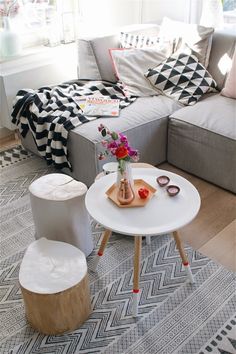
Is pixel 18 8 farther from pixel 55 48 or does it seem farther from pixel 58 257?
pixel 58 257

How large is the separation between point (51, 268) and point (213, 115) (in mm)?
1410

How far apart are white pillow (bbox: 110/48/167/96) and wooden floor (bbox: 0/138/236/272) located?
2.65 ft

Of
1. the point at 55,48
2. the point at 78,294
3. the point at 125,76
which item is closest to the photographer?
the point at 78,294

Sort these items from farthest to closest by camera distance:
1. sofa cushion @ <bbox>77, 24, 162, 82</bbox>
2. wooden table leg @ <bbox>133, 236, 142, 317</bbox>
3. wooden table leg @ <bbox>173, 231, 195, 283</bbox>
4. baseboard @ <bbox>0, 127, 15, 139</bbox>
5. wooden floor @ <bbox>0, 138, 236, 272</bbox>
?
baseboard @ <bbox>0, 127, 15, 139</bbox>
sofa cushion @ <bbox>77, 24, 162, 82</bbox>
wooden floor @ <bbox>0, 138, 236, 272</bbox>
wooden table leg @ <bbox>173, 231, 195, 283</bbox>
wooden table leg @ <bbox>133, 236, 142, 317</bbox>

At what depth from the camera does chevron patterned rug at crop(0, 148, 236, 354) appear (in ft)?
5.13

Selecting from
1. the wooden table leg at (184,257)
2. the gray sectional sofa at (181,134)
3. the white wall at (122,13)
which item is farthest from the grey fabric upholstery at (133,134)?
the white wall at (122,13)

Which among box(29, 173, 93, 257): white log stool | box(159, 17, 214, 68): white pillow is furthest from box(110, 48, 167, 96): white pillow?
box(29, 173, 93, 257): white log stool

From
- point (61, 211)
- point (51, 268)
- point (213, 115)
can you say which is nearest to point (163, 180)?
point (61, 211)

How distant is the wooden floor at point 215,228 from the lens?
78.3 inches

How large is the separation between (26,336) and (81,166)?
1.09 meters

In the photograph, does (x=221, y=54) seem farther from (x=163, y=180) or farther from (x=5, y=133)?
(x=5, y=133)

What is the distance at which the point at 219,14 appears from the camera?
3051 millimetres

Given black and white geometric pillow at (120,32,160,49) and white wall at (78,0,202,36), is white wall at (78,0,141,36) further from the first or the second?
black and white geometric pillow at (120,32,160,49)

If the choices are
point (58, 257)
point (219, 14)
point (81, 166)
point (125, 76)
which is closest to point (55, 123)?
point (81, 166)
